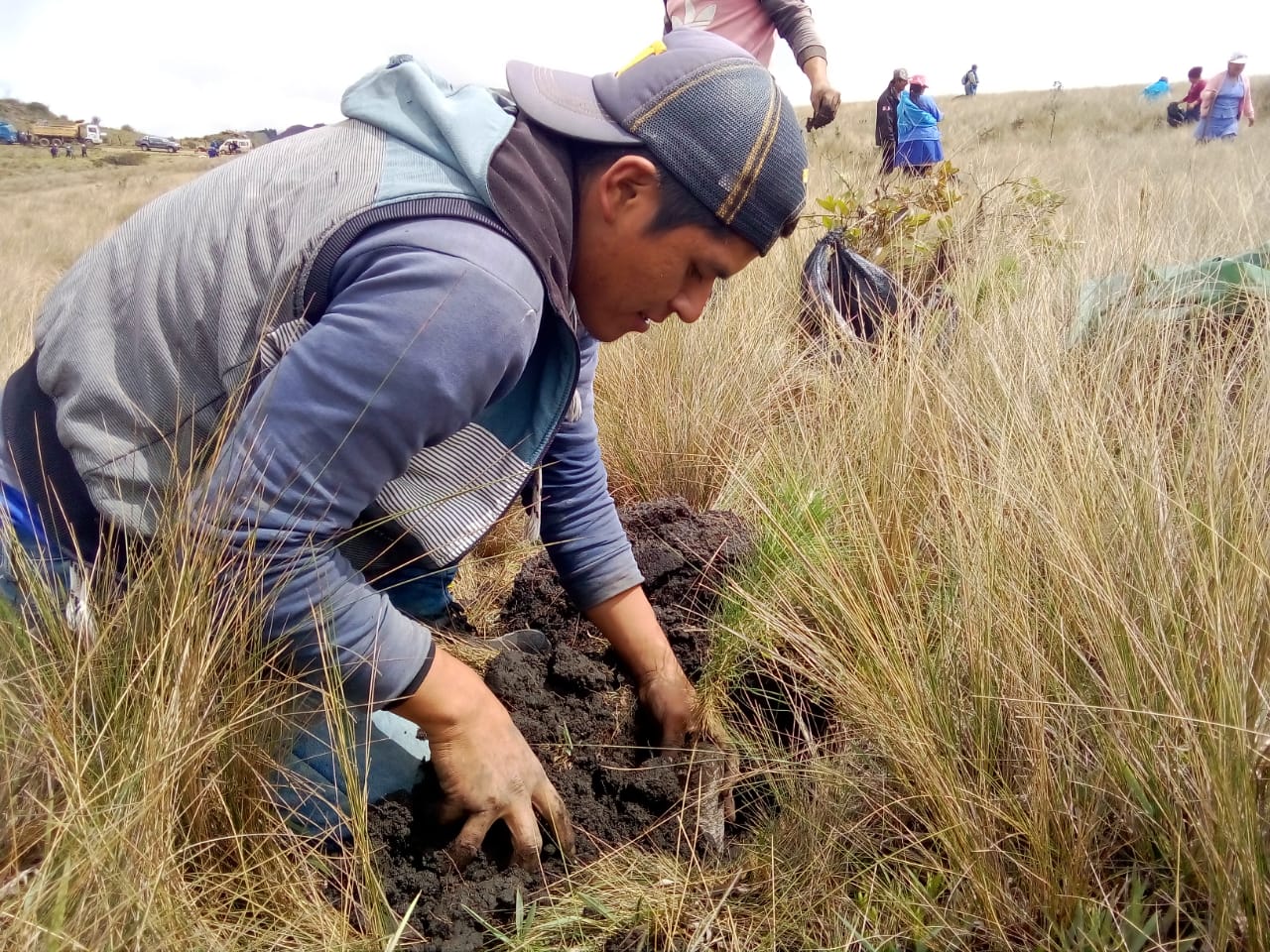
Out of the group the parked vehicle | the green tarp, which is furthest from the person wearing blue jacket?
the parked vehicle

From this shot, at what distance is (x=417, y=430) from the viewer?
3.84 feet

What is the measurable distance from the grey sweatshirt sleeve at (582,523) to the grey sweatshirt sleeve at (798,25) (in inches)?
98.8

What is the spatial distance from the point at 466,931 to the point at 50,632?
764mm

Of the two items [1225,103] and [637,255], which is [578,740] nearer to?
[637,255]

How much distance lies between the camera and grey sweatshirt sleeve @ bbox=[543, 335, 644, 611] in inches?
74.5

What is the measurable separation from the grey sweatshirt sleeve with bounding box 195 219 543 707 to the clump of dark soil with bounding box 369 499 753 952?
407 mm

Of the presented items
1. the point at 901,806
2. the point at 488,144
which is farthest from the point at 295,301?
the point at 901,806

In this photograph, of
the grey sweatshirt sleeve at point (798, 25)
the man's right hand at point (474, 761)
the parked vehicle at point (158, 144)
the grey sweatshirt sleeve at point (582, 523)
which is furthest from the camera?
the parked vehicle at point (158, 144)

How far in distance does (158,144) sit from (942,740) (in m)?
62.4

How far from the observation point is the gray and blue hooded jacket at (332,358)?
3.63 ft

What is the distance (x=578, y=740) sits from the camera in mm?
1743

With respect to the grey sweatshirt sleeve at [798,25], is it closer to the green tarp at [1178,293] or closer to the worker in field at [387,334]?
the green tarp at [1178,293]

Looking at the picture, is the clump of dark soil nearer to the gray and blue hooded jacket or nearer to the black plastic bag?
the gray and blue hooded jacket

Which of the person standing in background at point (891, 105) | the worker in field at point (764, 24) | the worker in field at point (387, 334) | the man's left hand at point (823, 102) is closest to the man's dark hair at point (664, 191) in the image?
the worker in field at point (387, 334)
